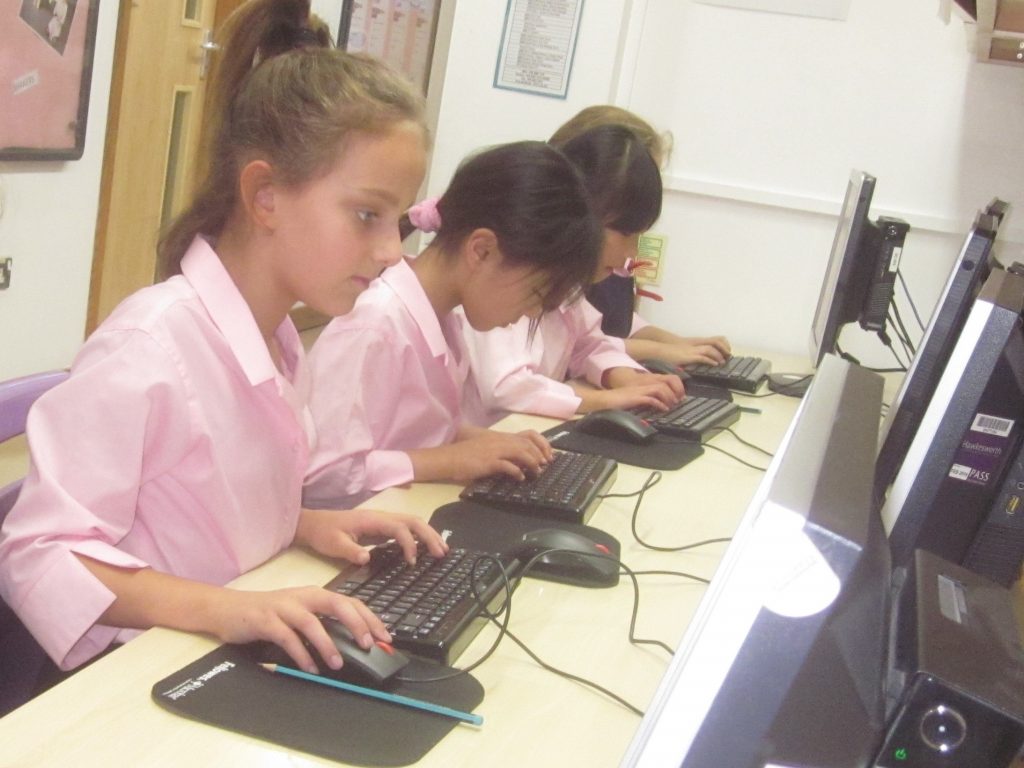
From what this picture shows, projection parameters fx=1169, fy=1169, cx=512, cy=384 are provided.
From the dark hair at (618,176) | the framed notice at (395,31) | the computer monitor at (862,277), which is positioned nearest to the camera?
the dark hair at (618,176)

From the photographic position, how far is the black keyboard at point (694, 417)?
182 centimetres

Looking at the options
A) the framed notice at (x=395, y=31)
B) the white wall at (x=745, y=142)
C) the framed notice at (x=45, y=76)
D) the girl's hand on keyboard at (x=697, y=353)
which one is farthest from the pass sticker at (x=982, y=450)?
the framed notice at (x=395, y=31)

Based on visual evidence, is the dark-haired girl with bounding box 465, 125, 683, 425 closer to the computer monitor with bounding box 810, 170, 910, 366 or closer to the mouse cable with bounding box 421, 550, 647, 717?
the computer monitor with bounding box 810, 170, 910, 366

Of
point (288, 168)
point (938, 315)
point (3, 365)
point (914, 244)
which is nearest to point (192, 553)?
point (288, 168)

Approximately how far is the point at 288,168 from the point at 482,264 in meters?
0.48

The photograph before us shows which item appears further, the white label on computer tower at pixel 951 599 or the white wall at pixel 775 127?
the white wall at pixel 775 127

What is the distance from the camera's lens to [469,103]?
3.08 meters

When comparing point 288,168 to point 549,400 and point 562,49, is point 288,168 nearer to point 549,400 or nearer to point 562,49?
point 549,400

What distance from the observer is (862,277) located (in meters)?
2.31

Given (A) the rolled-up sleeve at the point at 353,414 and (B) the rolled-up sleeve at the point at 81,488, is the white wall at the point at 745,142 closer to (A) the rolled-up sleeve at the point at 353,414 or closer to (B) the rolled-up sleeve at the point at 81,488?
(A) the rolled-up sleeve at the point at 353,414

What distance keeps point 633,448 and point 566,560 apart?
0.59 m

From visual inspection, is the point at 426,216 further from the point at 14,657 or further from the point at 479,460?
the point at 14,657

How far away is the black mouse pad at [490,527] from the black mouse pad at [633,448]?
31cm

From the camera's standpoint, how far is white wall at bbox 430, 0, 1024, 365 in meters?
2.87
